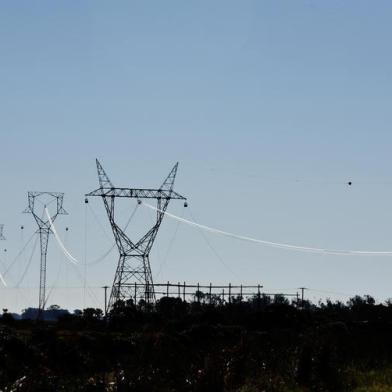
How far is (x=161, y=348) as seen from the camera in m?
25.1

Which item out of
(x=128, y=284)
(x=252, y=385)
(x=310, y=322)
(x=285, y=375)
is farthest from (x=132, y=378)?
(x=128, y=284)

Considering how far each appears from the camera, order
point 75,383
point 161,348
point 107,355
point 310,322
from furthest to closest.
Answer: point 310,322 < point 107,355 < point 161,348 < point 75,383

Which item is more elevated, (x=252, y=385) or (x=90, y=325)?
(x=90, y=325)

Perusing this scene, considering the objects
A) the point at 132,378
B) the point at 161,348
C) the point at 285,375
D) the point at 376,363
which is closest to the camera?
the point at 132,378

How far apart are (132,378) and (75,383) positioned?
252 centimetres

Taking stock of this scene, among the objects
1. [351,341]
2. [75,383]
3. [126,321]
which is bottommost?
[75,383]

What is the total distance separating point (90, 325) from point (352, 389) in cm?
4720

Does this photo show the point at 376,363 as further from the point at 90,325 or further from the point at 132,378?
the point at 90,325

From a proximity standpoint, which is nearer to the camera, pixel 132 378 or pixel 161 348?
pixel 132 378

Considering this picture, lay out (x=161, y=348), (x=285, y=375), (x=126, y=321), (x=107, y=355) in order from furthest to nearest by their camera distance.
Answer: (x=126, y=321) → (x=107, y=355) → (x=285, y=375) → (x=161, y=348)

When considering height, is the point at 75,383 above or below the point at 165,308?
below

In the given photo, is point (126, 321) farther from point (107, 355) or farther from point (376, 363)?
point (376, 363)

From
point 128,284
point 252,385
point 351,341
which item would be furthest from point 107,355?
point 128,284

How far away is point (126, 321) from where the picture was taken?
6856 cm
